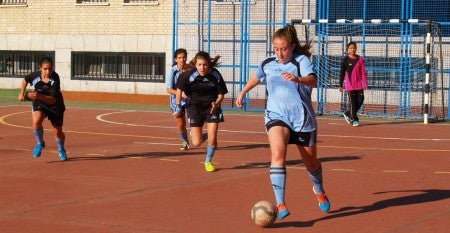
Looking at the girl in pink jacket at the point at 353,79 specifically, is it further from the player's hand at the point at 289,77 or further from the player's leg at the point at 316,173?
the player's hand at the point at 289,77

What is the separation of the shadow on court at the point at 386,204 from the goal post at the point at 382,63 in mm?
15173

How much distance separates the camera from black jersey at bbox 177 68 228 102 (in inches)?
560

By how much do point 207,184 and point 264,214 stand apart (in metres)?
3.25

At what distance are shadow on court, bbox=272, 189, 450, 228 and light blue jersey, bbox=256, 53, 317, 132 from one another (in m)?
0.95

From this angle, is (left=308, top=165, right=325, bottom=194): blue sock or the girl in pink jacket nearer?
(left=308, top=165, right=325, bottom=194): blue sock

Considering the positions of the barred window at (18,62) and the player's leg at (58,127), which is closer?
the player's leg at (58,127)

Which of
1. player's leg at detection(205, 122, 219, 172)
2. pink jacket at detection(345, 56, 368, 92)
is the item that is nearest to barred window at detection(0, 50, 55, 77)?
pink jacket at detection(345, 56, 368, 92)

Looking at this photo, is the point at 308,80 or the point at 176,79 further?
the point at 176,79

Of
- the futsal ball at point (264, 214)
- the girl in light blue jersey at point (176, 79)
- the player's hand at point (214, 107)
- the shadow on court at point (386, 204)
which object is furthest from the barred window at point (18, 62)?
the futsal ball at point (264, 214)

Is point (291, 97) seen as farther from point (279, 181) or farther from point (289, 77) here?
point (279, 181)

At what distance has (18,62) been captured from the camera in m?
Result: 38.3

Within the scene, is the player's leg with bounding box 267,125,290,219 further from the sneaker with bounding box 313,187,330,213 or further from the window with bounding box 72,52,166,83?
the window with bounding box 72,52,166,83

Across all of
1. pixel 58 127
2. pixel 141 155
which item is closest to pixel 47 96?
pixel 58 127

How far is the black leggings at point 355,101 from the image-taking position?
22.6 metres
